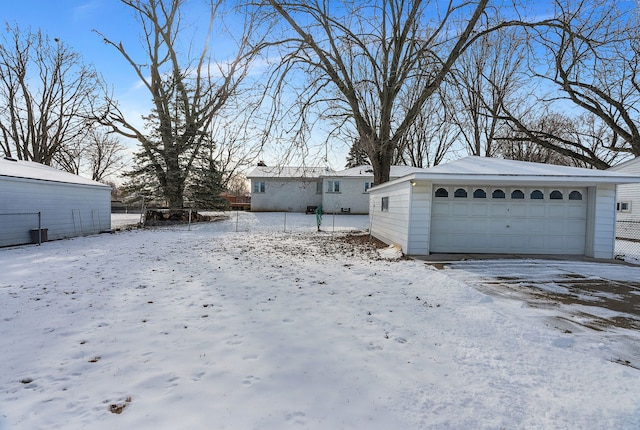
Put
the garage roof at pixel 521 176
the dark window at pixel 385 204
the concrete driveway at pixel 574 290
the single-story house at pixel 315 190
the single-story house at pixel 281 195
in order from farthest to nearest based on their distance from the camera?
the single-story house at pixel 281 195 < the single-story house at pixel 315 190 < the dark window at pixel 385 204 < the garage roof at pixel 521 176 < the concrete driveway at pixel 574 290

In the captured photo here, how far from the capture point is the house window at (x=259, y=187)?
29.2 meters

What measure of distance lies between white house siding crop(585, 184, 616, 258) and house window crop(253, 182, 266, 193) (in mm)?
24378

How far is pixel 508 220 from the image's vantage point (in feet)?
30.7

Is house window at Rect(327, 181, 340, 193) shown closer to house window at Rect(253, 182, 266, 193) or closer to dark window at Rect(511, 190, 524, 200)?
house window at Rect(253, 182, 266, 193)

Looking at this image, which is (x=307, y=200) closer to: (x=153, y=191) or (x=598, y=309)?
(x=153, y=191)

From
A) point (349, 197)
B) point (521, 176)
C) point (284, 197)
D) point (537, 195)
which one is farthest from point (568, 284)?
point (284, 197)

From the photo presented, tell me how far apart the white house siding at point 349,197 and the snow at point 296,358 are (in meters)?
20.6

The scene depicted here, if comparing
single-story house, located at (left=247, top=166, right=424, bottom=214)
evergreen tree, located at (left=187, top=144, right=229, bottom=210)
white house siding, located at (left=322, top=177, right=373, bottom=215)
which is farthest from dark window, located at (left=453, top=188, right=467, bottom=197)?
white house siding, located at (left=322, top=177, right=373, bottom=215)

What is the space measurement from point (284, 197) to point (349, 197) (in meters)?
6.59

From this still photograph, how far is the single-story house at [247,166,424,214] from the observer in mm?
26516

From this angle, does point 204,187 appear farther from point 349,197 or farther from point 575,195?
point 575,195

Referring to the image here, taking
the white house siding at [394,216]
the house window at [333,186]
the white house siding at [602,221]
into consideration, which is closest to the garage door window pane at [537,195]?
the white house siding at [602,221]

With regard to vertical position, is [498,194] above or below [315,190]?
below

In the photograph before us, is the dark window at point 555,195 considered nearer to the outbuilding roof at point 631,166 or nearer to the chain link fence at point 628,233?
the chain link fence at point 628,233
